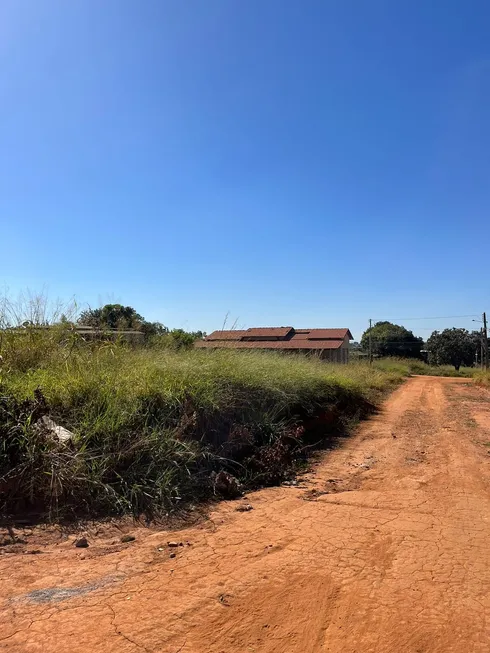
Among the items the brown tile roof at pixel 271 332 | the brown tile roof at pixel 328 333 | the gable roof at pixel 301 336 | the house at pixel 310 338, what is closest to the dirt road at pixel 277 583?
the house at pixel 310 338

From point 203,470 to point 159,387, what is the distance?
1438 millimetres

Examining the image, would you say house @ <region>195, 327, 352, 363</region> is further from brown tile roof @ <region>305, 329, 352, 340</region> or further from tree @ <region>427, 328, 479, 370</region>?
tree @ <region>427, 328, 479, 370</region>

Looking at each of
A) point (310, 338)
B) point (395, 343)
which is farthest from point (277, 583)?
point (395, 343)

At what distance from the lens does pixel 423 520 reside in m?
4.97

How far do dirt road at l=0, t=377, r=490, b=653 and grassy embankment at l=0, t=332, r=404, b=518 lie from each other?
0.66 m

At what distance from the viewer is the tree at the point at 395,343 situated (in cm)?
6862

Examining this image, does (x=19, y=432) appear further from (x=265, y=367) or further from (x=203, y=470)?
(x=265, y=367)

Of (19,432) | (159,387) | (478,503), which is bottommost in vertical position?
(478,503)

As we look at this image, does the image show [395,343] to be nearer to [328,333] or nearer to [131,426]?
[328,333]

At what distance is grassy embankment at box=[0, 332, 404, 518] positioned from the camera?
200 inches

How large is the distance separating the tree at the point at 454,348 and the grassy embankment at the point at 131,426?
200 feet

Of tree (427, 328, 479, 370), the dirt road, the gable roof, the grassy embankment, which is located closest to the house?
the gable roof

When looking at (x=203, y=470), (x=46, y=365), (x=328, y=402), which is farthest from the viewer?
(x=328, y=402)

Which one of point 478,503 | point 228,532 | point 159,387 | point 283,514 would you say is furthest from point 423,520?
point 159,387
